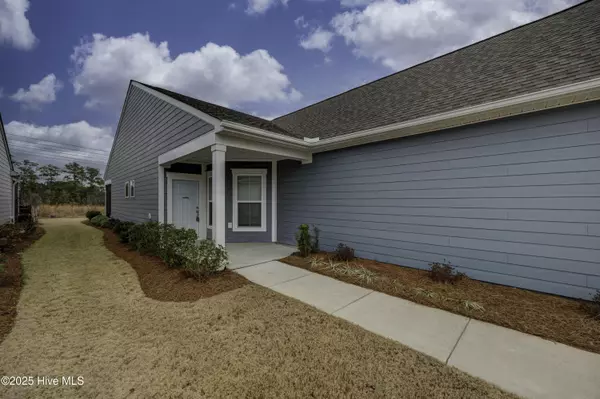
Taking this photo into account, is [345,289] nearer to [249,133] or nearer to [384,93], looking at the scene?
[249,133]

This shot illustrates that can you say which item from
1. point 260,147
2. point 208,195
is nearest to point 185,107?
point 260,147

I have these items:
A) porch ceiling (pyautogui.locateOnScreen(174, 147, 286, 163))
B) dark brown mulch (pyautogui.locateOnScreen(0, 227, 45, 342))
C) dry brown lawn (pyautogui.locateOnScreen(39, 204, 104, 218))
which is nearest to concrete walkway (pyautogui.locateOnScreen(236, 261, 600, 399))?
dark brown mulch (pyautogui.locateOnScreen(0, 227, 45, 342))

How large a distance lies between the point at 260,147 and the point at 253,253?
2814 millimetres

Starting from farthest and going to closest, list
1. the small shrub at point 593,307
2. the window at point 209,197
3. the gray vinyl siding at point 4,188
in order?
the gray vinyl siding at point 4,188
the window at point 209,197
the small shrub at point 593,307

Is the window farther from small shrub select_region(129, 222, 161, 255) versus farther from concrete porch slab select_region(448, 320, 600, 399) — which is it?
concrete porch slab select_region(448, 320, 600, 399)

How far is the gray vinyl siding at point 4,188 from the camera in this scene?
9955 mm

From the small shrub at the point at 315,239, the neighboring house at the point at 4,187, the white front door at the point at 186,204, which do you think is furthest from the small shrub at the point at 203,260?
the neighboring house at the point at 4,187

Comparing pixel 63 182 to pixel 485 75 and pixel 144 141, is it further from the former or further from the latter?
pixel 485 75

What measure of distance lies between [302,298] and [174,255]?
3018 mm

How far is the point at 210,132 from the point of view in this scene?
195 inches

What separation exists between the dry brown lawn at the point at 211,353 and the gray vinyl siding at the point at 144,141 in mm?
3644

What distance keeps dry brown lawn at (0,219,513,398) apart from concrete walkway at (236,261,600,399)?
0.22 meters

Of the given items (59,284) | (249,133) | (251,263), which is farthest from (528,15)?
(59,284)

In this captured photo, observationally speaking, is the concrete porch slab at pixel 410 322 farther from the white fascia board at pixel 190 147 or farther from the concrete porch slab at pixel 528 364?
the white fascia board at pixel 190 147
